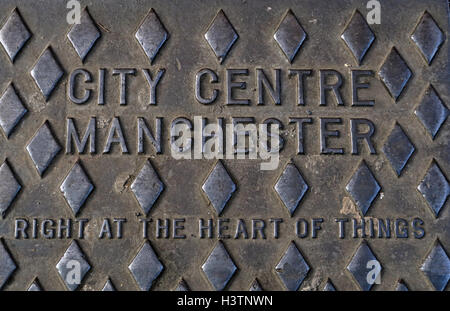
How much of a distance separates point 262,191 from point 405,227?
1.60 ft

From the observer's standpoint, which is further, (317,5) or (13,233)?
(317,5)

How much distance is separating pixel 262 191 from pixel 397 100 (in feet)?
1.85

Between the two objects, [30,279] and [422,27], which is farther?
[422,27]

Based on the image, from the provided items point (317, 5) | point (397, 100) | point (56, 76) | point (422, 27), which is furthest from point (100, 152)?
point (422, 27)

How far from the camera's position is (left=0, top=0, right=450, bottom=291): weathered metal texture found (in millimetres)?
1447

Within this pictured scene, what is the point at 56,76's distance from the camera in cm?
151

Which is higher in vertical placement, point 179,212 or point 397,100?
point 397,100

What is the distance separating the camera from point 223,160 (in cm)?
148

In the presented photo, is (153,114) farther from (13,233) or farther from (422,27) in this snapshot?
(422,27)

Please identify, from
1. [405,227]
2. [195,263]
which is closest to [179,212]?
[195,263]

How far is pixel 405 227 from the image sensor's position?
1464 millimetres

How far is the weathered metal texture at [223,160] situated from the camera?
1.45 meters
